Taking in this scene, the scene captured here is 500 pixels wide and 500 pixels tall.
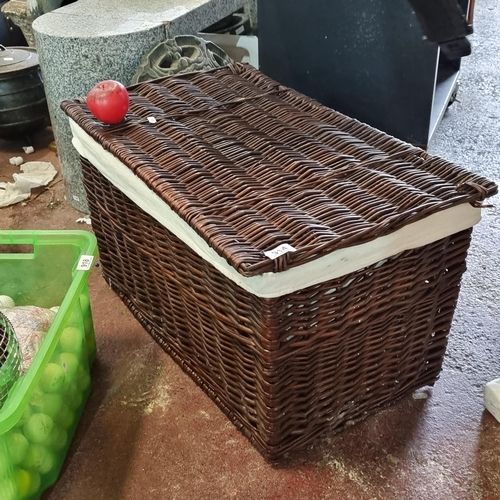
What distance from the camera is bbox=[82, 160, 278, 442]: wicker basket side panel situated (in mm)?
1009

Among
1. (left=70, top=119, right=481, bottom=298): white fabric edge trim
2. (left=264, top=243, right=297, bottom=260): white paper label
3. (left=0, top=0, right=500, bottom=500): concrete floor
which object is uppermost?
(left=264, top=243, right=297, bottom=260): white paper label

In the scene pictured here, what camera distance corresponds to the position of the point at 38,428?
40.3 inches

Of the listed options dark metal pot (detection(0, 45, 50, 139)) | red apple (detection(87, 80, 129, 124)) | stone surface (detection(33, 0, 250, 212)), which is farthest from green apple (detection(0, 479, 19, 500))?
dark metal pot (detection(0, 45, 50, 139))

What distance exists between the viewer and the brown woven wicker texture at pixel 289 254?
0.95 m

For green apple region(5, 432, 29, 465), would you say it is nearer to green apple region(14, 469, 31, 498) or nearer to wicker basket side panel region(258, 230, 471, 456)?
green apple region(14, 469, 31, 498)

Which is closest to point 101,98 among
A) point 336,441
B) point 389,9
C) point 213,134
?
point 213,134

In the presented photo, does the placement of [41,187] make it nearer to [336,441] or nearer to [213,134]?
[213,134]

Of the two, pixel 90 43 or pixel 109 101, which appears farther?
pixel 90 43

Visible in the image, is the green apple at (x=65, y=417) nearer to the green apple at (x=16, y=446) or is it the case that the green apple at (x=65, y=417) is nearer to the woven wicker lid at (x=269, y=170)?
the green apple at (x=16, y=446)

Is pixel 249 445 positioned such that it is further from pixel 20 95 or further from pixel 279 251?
pixel 20 95

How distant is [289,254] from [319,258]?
0.06m

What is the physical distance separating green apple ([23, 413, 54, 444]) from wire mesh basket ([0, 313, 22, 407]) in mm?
67

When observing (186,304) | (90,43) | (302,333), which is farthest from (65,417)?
(90,43)

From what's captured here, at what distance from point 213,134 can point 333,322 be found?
44 cm
